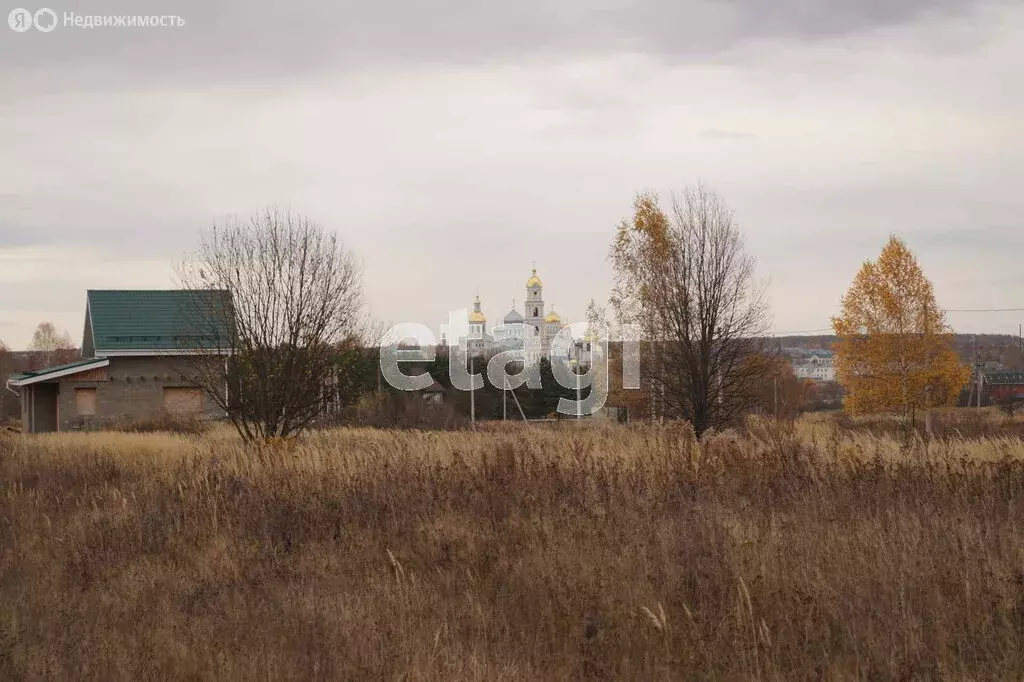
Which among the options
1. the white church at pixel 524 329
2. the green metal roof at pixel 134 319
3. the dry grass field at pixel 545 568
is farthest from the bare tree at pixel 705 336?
the white church at pixel 524 329

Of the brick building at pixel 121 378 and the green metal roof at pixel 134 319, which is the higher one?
the green metal roof at pixel 134 319

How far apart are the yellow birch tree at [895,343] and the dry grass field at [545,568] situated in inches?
1080

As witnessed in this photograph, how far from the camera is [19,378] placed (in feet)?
113

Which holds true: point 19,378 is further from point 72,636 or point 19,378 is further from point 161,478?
point 72,636

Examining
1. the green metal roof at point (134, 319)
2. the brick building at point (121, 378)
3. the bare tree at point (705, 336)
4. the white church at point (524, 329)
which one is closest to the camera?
the bare tree at point (705, 336)

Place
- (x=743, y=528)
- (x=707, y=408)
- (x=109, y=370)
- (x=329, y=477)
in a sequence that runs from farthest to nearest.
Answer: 1. (x=109, y=370)
2. (x=707, y=408)
3. (x=329, y=477)
4. (x=743, y=528)

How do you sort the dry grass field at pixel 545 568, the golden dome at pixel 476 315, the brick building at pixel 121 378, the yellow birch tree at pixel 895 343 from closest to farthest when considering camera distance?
the dry grass field at pixel 545 568, the brick building at pixel 121 378, the yellow birch tree at pixel 895 343, the golden dome at pixel 476 315

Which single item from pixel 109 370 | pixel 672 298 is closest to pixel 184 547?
pixel 672 298

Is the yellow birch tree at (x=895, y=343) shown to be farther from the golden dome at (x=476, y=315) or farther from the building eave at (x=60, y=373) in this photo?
the golden dome at (x=476, y=315)

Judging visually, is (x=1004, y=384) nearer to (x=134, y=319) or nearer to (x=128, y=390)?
(x=134, y=319)

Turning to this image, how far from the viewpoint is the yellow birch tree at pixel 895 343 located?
121 ft

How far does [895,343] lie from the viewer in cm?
3719

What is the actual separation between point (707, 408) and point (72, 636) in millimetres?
16020

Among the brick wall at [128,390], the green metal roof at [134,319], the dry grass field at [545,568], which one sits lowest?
the dry grass field at [545,568]
